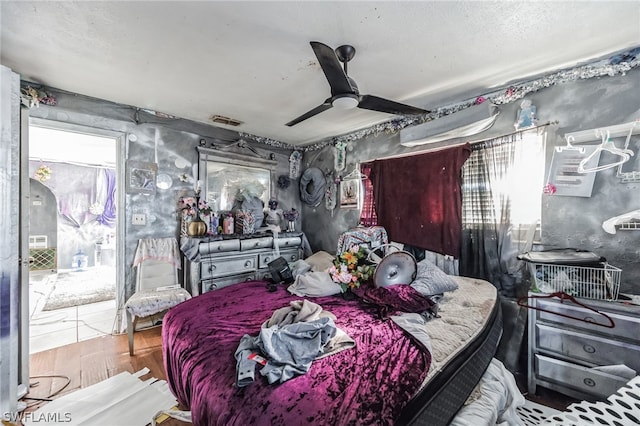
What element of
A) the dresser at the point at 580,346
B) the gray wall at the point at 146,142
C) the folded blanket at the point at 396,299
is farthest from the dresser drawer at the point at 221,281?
the dresser at the point at 580,346

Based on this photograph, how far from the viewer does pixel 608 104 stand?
6.27 feet

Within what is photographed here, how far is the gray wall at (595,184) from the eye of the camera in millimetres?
1837

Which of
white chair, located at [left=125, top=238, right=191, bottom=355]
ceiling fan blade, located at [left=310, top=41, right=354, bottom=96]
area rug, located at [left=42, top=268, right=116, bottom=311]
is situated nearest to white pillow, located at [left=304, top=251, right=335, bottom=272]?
white chair, located at [left=125, top=238, right=191, bottom=355]

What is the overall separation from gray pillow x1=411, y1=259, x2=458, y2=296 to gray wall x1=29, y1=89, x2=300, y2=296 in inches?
116

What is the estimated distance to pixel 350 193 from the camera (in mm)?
3818

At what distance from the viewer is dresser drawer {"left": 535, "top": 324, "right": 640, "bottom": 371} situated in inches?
61.9

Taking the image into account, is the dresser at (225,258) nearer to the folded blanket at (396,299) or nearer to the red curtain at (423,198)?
the folded blanket at (396,299)

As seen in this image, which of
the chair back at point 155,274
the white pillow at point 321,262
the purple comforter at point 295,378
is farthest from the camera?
the white pillow at point 321,262

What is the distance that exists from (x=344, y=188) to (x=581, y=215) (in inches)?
101

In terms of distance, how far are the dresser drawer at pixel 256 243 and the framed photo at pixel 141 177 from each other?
1.26 meters

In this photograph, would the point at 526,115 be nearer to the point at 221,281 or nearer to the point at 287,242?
the point at 287,242

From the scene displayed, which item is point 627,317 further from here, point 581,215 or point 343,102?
point 343,102

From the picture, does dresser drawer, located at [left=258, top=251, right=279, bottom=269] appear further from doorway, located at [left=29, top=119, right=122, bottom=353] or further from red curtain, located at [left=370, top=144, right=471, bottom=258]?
doorway, located at [left=29, top=119, right=122, bottom=353]

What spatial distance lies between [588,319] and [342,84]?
226 cm
